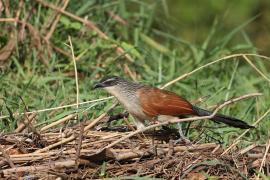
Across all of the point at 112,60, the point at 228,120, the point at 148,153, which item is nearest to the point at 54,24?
the point at 112,60

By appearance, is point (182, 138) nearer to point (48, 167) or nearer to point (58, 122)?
point (58, 122)

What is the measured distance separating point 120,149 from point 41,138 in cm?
52

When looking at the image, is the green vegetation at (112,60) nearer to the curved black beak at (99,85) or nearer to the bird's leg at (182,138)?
the curved black beak at (99,85)

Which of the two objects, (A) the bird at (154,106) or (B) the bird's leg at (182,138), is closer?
(B) the bird's leg at (182,138)

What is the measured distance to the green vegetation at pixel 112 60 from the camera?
729 centimetres

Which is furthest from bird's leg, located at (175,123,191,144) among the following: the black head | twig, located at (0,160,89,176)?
twig, located at (0,160,89,176)

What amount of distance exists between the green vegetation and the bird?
433 mm

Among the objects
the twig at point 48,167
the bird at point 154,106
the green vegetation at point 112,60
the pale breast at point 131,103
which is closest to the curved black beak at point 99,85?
the bird at point 154,106

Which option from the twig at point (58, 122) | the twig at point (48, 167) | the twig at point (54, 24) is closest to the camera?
the twig at point (48, 167)

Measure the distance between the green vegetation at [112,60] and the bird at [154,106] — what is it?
433mm

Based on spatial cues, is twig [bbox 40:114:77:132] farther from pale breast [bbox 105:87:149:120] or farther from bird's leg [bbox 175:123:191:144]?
bird's leg [bbox 175:123:191:144]

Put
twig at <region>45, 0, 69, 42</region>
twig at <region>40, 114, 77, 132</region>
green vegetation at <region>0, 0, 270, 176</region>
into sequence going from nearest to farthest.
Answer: twig at <region>40, 114, 77, 132</region> → green vegetation at <region>0, 0, 270, 176</region> → twig at <region>45, 0, 69, 42</region>

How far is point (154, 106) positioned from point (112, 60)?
6.68 feet

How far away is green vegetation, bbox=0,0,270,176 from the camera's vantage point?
7.29m
